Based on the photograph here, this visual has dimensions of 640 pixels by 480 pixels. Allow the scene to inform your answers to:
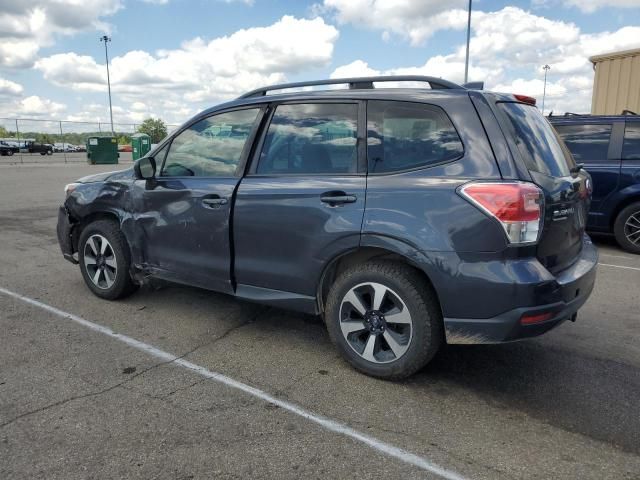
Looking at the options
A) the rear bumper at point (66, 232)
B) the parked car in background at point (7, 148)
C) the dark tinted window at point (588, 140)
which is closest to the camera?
the rear bumper at point (66, 232)

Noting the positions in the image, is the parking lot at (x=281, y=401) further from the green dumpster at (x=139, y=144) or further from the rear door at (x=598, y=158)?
the green dumpster at (x=139, y=144)

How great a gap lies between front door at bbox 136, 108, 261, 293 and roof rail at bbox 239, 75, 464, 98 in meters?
0.26

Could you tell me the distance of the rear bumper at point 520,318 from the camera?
2.94 m

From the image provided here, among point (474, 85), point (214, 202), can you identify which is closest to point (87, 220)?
point (214, 202)

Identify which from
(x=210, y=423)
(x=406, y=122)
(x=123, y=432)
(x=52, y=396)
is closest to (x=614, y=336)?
(x=406, y=122)

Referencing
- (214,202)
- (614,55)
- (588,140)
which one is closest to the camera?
(214,202)

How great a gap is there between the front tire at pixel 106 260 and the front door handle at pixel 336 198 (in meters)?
2.21

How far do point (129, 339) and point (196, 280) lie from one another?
0.66 m

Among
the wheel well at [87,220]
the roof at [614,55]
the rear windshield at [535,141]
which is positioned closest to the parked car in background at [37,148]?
the roof at [614,55]

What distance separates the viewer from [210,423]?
2.90 m

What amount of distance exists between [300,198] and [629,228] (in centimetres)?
579

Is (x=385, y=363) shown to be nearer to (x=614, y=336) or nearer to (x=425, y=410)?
(x=425, y=410)

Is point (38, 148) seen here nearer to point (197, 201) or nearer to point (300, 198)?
point (197, 201)

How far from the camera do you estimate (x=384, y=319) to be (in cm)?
333
